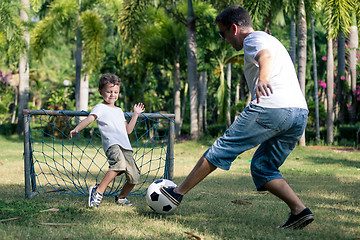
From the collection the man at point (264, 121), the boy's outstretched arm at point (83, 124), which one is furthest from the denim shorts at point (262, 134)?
the boy's outstretched arm at point (83, 124)

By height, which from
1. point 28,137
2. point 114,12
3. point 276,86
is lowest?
point 28,137

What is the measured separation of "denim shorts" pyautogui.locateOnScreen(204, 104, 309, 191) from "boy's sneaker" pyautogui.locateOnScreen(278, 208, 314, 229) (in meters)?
0.36

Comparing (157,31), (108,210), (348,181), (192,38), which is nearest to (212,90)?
(157,31)

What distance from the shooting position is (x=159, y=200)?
157 inches

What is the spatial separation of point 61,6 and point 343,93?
42.6ft

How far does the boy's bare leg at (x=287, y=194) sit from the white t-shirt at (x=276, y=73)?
2.21 ft

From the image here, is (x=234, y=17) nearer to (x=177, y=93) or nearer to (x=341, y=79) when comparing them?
(x=341, y=79)

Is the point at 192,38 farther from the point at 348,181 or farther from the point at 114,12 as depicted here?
the point at 348,181

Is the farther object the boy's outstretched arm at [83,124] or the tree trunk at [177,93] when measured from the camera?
the tree trunk at [177,93]

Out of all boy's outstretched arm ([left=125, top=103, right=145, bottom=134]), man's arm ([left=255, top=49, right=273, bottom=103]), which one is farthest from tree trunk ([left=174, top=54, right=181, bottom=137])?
man's arm ([left=255, top=49, right=273, bottom=103])

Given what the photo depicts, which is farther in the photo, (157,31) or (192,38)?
(157,31)

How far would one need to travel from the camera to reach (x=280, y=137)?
362 centimetres

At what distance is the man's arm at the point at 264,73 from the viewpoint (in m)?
3.14

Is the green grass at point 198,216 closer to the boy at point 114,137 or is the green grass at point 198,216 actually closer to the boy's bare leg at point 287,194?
the boy's bare leg at point 287,194
